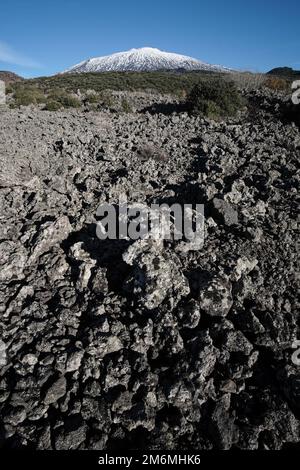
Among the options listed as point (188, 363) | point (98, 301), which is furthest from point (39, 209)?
point (188, 363)

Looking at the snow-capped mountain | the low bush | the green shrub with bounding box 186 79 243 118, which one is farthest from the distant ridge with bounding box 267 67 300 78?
the snow-capped mountain

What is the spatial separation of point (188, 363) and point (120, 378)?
663 millimetres

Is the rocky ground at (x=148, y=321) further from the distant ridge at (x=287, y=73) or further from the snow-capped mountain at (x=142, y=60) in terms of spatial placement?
the snow-capped mountain at (x=142, y=60)

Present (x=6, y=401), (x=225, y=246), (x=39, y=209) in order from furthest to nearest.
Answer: (x=39, y=209)
(x=225, y=246)
(x=6, y=401)

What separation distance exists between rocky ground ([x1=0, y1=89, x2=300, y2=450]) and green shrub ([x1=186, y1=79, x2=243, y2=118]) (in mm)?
6425

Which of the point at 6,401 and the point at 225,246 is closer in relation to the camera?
the point at 6,401

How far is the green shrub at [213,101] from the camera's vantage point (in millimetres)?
→ 11422

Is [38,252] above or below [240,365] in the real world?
above

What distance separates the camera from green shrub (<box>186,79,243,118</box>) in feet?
37.5

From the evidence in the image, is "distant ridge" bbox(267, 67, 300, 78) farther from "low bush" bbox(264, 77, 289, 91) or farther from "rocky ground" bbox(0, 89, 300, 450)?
"rocky ground" bbox(0, 89, 300, 450)

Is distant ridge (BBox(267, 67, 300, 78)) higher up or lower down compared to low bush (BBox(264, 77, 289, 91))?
higher up

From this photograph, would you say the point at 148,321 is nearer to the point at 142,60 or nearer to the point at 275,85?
the point at 275,85

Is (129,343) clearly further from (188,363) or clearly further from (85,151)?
(85,151)

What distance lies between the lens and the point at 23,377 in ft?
9.31
